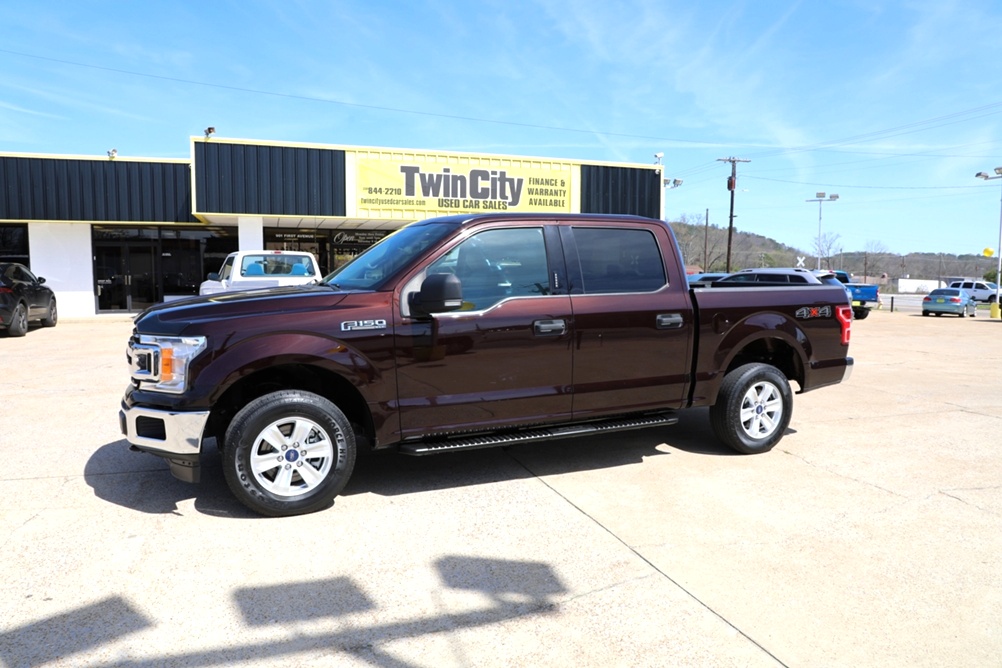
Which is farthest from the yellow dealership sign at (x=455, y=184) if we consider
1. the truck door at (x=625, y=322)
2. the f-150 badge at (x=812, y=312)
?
the truck door at (x=625, y=322)

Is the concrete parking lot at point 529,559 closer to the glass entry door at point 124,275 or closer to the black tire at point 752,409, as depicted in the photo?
the black tire at point 752,409

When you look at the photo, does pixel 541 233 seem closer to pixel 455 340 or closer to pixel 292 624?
pixel 455 340

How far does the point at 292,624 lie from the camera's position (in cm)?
305

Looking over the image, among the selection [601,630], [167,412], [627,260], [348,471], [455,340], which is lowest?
[601,630]

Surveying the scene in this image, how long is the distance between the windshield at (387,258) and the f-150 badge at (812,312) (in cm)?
319

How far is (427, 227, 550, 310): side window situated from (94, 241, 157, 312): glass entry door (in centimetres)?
2077

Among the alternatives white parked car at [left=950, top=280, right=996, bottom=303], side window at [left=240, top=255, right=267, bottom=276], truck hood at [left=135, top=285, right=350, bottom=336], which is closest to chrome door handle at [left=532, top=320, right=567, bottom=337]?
truck hood at [left=135, top=285, right=350, bottom=336]

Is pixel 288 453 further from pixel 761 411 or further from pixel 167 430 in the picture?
pixel 761 411

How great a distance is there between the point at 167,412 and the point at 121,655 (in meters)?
1.64

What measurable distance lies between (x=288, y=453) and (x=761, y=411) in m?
3.84

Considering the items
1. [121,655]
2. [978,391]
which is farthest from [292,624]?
[978,391]

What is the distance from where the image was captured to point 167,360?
13.7 feet

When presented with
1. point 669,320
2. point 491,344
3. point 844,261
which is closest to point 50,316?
point 491,344

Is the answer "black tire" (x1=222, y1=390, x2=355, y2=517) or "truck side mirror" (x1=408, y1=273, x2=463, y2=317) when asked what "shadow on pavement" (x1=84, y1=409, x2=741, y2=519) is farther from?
"truck side mirror" (x1=408, y1=273, x2=463, y2=317)
